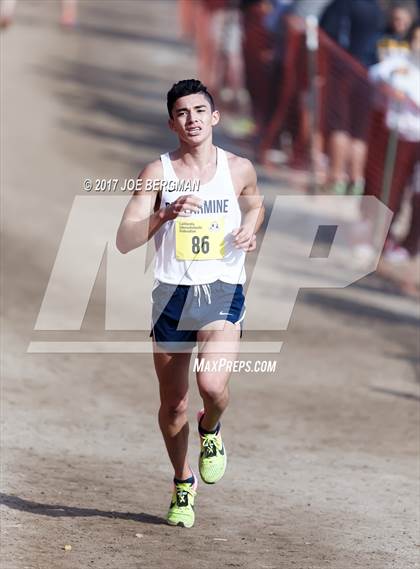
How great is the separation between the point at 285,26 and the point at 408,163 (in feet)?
15.1

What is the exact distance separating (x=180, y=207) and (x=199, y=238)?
16.8 inches

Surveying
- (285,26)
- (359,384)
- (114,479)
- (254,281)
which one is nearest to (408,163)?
(254,281)

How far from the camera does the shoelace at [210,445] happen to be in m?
7.00

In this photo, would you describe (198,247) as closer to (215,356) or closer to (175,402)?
(215,356)

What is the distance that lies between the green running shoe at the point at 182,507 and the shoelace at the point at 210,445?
330 mm

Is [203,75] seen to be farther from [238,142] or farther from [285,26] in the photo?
[285,26]

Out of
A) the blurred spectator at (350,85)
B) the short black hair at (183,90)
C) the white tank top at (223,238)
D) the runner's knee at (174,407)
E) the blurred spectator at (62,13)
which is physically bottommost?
the blurred spectator at (62,13)

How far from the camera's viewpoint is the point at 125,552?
6770 mm

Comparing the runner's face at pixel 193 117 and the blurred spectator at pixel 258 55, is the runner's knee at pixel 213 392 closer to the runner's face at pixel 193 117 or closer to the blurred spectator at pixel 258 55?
the runner's face at pixel 193 117

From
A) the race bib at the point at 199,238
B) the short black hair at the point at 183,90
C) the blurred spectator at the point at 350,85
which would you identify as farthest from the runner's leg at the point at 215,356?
the blurred spectator at the point at 350,85

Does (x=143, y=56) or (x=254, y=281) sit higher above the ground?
(x=254, y=281)

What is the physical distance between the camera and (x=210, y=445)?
7.02 meters

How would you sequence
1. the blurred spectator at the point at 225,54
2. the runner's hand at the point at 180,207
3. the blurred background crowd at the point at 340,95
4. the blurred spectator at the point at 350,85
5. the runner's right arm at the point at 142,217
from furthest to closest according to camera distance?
the blurred spectator at the point at 225,54 < the blurred spectator at the point at 350,85 < the blurred background crowd at the point at 340,95 < the runner's right arm at the point at 142,217 < the runner's hand at the point at 180,207

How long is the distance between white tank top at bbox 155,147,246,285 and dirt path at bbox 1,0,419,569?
56.6 inches
